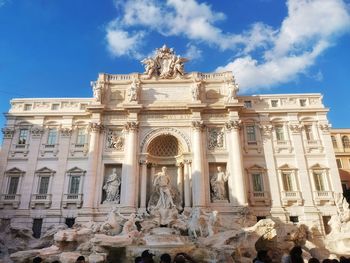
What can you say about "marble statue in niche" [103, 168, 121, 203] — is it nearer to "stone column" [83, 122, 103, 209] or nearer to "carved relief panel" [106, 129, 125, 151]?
"stone column" [83, 122, 103, 209]

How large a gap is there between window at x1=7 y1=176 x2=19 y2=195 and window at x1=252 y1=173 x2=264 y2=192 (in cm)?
1894

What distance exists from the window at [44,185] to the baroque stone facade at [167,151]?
81 millimetres

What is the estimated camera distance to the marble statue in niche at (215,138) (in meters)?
24.9

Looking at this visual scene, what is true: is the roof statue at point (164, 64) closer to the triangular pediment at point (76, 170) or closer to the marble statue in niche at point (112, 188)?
the marble statue in niche at point (112, 188)

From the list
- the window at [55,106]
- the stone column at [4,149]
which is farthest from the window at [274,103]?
the stone column at [4,149]

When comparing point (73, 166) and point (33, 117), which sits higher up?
point (33, 117)

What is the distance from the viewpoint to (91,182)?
76.4 ft

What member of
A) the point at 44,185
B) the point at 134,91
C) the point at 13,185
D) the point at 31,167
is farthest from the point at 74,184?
the point at 134,91

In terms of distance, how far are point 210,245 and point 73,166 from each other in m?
13.8

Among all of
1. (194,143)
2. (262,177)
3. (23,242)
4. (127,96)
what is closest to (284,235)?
(262,177)

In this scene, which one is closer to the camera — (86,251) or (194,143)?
(86,251)

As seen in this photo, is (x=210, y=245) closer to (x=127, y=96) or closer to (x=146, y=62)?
(x=127, y=96)

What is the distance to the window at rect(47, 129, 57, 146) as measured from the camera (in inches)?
1027

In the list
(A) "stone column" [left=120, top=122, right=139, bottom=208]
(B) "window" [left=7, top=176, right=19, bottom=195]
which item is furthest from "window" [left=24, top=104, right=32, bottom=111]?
(A) "stone column" [left=120, top=122, right=139, bottom=208]
